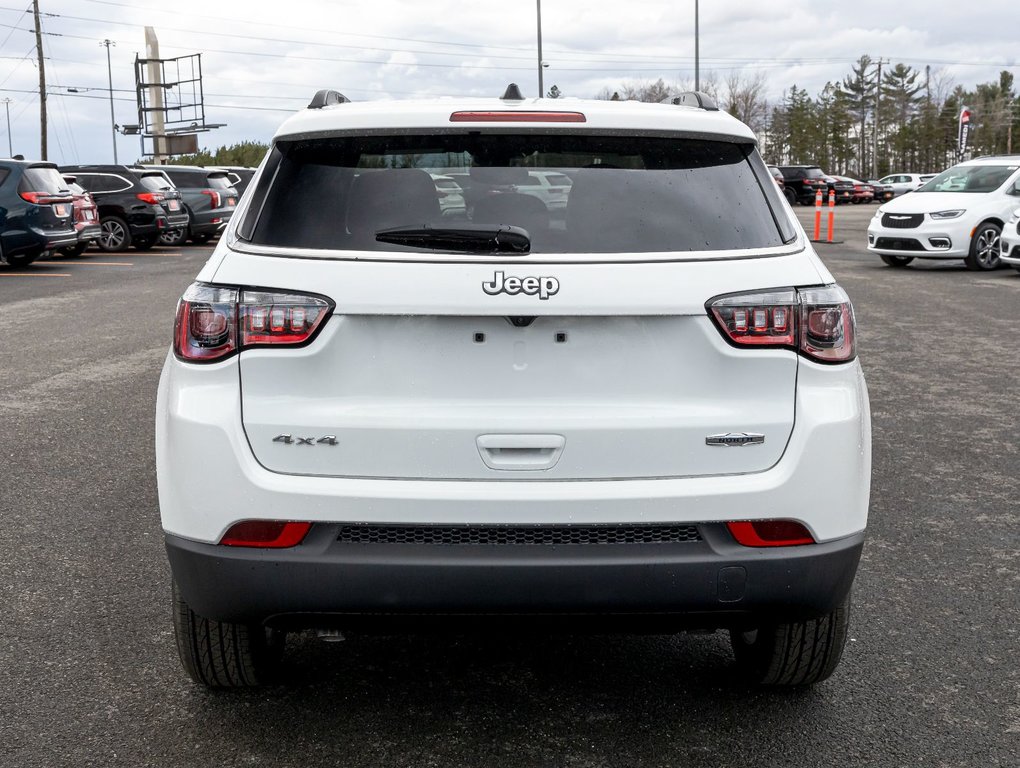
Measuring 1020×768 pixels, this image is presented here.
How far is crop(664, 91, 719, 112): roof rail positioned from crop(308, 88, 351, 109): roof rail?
41.6 inches

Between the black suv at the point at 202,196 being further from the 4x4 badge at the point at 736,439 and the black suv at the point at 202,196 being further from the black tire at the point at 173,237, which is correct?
the 4x4 badge at the point at 736,439

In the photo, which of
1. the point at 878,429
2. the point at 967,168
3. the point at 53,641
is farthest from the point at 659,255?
the point at 967,168

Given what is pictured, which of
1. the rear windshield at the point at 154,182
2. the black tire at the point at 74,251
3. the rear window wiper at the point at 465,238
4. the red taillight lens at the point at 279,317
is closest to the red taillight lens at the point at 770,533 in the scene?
the rear window wiper at the point at 465,238

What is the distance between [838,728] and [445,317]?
5.28 ft

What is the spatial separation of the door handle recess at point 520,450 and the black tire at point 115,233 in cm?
2388

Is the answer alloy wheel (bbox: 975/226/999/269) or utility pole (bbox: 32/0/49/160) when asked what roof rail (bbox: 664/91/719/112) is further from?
utility pole (bbox: 32/0/49/160)

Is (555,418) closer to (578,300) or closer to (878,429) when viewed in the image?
(578,300)

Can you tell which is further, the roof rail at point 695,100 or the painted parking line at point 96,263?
the painted parking line at point 96,263

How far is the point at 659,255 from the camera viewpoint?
283cm

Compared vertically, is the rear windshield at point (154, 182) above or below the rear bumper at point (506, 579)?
above

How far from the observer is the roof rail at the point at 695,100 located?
355 cm

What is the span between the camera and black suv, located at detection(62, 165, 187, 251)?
24.6 metres

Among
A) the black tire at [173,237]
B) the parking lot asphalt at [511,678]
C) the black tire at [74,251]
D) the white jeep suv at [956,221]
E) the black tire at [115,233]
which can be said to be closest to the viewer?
the parking lot asphalt at [511,678]

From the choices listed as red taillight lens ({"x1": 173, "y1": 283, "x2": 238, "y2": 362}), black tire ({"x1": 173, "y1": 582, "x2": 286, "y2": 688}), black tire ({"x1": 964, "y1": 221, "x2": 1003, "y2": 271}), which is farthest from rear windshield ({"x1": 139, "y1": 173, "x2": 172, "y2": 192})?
red taillight lens ({"x1": 173, "y1": 283, "x2": 238, "y2": 362})
